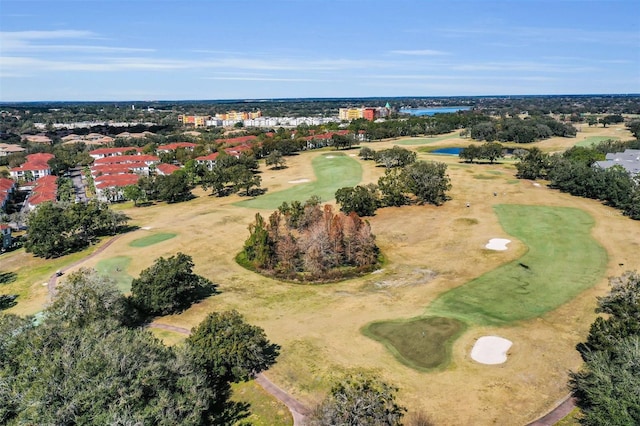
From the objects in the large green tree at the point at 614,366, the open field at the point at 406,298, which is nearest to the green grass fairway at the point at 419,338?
the open field at the point at 406,298

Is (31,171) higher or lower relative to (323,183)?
higher

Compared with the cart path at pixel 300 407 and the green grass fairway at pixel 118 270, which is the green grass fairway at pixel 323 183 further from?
the cart path at pixel 300 407

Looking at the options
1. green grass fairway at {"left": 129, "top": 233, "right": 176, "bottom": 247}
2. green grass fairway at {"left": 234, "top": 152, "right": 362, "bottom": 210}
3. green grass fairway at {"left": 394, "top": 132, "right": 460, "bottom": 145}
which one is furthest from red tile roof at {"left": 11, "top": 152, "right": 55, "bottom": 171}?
green grass fairway at {"left": 394, "top": 132, "right": 460, "bottom": 145}

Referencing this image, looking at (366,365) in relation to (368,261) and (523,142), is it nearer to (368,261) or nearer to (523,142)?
(368,261)

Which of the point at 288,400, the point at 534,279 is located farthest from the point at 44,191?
the point at 534,279

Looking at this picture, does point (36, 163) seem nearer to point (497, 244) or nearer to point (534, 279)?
point (497, 244)
